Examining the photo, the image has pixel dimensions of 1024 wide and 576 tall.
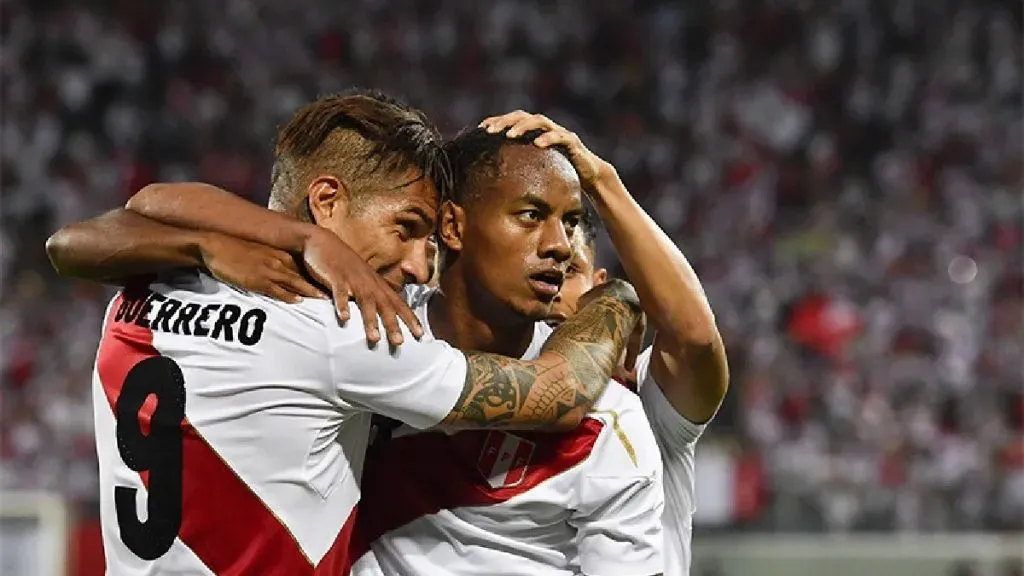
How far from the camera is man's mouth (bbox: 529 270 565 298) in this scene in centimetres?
315

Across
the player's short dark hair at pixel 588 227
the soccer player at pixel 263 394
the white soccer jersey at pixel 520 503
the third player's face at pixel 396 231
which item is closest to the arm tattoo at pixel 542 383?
the soccer player at pixel 263 394

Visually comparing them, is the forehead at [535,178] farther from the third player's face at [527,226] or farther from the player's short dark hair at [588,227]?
the player's short dark hair at [588,227]

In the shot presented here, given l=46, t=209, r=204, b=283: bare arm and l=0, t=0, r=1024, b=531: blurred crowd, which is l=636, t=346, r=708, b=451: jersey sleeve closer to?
l=46, t=209, r=204, b=283: bare arm

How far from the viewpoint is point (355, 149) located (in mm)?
3014

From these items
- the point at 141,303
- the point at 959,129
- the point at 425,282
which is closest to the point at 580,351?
the point at 425,282

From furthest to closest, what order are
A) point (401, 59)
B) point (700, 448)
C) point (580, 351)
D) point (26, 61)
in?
point (401, 59) < point (26, 61) < point (700, 448) < point (580, 351)

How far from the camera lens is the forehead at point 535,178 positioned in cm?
313

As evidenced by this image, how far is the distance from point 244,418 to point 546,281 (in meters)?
0.70

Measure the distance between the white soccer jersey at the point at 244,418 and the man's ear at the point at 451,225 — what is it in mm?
390

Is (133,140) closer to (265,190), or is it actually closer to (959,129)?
(265,190)

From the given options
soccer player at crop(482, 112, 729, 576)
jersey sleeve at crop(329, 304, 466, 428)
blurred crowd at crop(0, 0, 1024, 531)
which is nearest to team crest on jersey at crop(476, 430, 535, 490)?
jersey sleeve at crop(329, 304, 466, 428)

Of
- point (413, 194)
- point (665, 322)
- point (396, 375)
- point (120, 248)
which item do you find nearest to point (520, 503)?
point (396, 375)

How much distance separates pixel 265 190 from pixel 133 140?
66.1 inches

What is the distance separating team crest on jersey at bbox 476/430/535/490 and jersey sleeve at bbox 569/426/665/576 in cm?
13
